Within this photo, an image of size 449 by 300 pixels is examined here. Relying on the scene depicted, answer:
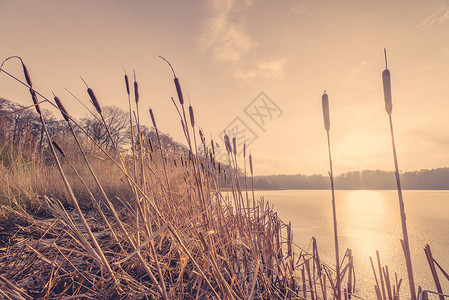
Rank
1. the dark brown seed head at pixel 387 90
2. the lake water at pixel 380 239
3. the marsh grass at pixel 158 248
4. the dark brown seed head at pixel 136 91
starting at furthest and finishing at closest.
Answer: the lake water at pixel 380 239 < the dark brown seed head at pixel 136 91 < the marsh grass at pixel 158 248 < the dark brown seed head at pixel 387 90

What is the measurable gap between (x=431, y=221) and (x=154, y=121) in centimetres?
274

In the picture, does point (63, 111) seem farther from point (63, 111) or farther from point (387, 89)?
point (387, 89)

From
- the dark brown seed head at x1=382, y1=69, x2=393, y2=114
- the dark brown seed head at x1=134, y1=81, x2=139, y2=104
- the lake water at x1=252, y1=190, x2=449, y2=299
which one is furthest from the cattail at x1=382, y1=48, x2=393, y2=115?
the lake water at x1=252, y1=190, x2=449, y2=299

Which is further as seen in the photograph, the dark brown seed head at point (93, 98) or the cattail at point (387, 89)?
the dark brown seed head at point (93, 98)

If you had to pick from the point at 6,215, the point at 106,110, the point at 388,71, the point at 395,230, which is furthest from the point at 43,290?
the point at 106,110

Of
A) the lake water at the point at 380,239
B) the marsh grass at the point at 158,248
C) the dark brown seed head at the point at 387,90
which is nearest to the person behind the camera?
the dark brown seed head at the point at 387,90

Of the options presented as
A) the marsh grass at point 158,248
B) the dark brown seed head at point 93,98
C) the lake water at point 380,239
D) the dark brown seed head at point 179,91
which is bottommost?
the lake water at point 380,239

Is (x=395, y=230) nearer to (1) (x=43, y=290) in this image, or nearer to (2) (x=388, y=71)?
(2) (x=388, y=71)

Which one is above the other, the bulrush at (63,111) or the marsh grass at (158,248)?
the bulrush at (63,111)

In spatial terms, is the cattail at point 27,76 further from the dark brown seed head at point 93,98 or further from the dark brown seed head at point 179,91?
the dark brown seed head at point 179,91

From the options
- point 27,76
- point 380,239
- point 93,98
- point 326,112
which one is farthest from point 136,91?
point 380,239

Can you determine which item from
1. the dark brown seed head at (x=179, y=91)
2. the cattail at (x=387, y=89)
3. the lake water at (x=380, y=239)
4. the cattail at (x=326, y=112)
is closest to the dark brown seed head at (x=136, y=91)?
the dark brown seed head at (x=179, y=91)

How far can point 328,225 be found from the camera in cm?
223

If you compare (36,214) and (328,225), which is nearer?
(36,214)
